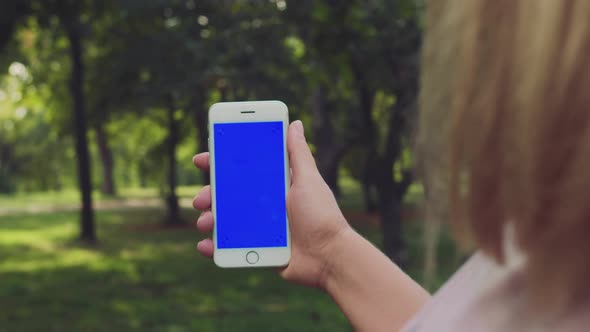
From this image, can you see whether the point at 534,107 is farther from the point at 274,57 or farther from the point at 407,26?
the point at 274,57

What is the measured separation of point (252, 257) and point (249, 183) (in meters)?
0.21

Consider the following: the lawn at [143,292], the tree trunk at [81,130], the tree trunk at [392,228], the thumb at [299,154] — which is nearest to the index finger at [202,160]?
the thumb at [299,154]

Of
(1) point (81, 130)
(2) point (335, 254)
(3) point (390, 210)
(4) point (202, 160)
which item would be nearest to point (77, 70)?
(1) point (81, 130)

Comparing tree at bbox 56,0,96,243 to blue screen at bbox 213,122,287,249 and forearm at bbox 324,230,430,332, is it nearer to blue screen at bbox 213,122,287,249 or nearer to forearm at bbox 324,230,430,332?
blue screen at bbox 213,122,287,249

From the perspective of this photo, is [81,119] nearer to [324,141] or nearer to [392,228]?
[324,141]

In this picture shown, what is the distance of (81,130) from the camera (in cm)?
1919

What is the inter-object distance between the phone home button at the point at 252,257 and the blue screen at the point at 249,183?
0.8 inches

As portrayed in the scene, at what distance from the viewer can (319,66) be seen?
10.3 m

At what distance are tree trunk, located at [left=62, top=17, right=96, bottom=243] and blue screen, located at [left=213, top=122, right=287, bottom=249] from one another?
50.2 feet

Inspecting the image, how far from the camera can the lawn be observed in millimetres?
9742

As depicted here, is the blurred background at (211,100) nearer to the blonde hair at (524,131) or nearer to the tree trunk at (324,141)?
the tree trunk at (324,141)

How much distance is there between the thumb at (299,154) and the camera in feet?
6.87

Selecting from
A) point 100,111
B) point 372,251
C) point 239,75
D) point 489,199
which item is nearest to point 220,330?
point 239,75

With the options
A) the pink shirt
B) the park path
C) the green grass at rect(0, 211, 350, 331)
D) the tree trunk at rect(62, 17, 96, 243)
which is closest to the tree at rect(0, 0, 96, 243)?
the tree trunk at rect(62, 17, 96, 243)
